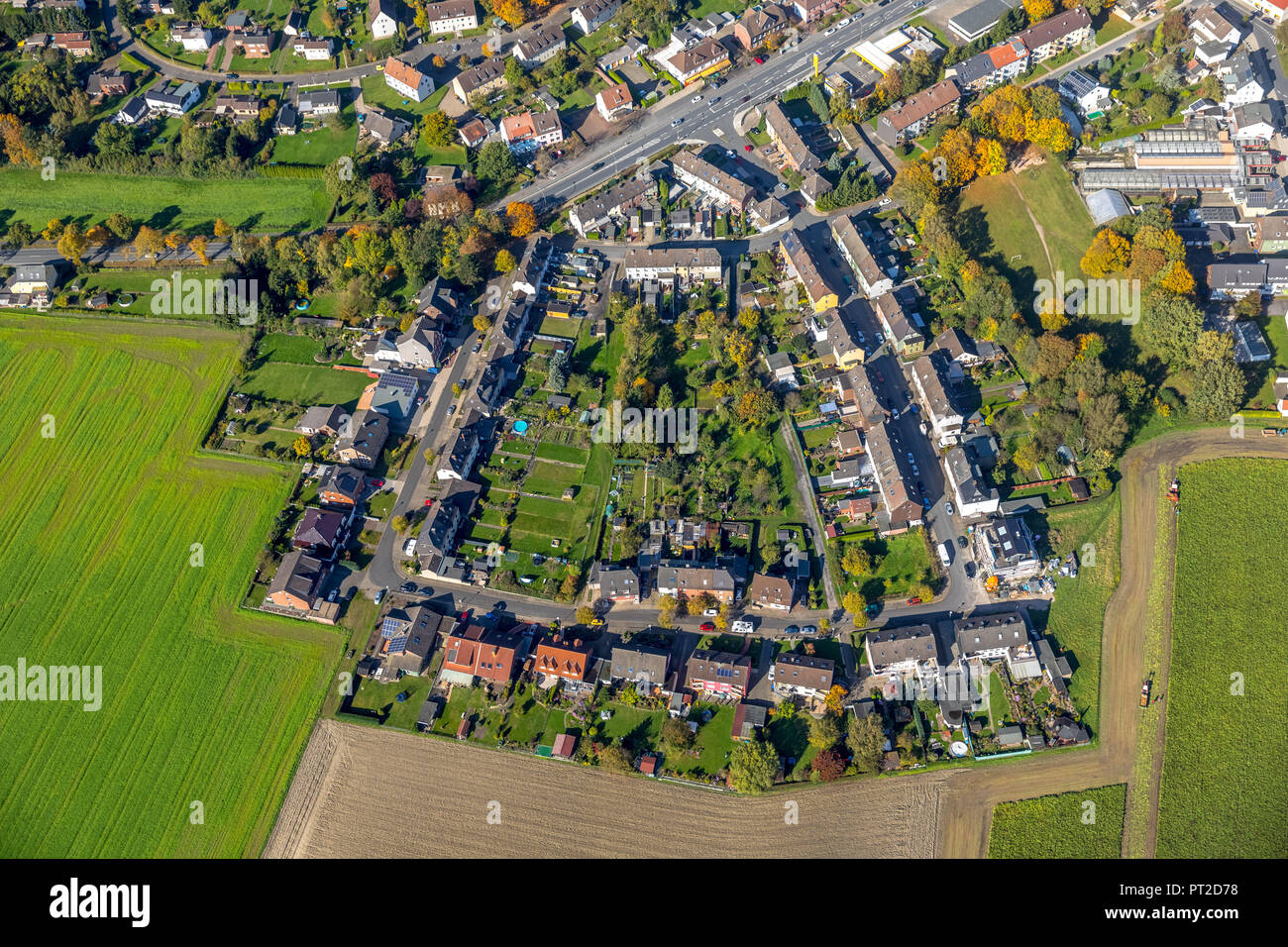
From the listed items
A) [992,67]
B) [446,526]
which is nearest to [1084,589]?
[446,526]

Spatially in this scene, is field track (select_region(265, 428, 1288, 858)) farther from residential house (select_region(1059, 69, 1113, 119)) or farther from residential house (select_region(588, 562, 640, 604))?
residential house (select_region(1059, 69, 1113, 119))

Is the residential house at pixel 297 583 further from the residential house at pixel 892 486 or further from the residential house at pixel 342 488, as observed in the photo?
the residential house at pixel 892 486

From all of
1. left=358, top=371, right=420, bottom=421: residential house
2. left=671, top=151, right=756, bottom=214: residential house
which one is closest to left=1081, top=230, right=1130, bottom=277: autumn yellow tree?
left=671, top=151, right=756, bottom=214: residential house

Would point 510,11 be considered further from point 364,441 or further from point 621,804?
point 621,804

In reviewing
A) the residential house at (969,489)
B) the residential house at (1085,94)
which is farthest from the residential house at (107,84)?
the residential house at (1085,94)

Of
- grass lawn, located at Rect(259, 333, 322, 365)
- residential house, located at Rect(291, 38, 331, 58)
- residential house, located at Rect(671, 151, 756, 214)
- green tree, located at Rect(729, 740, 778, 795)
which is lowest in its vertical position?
green tree, located at Rect(729, 740, 778, 795)
